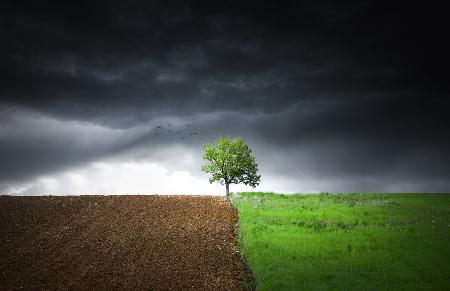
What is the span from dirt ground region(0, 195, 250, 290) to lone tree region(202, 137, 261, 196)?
18049 mm

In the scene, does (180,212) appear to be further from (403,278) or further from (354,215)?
(403,278)

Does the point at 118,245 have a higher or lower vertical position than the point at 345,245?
higher

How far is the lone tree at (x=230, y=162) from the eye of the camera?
56.1m

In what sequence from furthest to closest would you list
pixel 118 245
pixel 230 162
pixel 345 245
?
1. pixel 230 162
2. pixel 118 245
3. pixel 345 245

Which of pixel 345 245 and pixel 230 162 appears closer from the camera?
pixel 345 245

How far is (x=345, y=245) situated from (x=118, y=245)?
52.1 feet

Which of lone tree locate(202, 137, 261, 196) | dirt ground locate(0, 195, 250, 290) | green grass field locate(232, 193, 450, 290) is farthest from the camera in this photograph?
lone tree locate(202, 137, 261, 196)

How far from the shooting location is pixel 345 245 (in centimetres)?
2478

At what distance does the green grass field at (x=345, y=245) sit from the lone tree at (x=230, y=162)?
54.1ft

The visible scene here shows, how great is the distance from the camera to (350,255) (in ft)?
75.9

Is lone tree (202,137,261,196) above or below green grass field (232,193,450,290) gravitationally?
above

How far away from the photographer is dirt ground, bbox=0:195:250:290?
20625 millimetres

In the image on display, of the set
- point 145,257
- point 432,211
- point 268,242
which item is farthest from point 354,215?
point 145,257

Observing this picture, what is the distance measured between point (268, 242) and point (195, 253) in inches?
207
